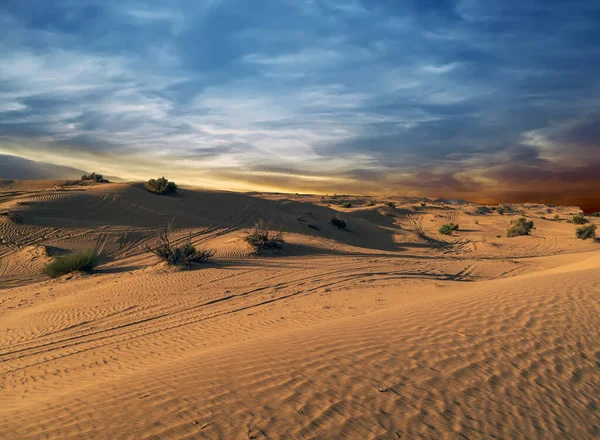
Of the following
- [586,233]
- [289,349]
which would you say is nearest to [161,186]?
[289,349]

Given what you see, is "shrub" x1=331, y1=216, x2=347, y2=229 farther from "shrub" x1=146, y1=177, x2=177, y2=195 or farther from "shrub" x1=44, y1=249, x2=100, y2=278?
"shrub" x1=44, y1=249, x2=100, y2=278

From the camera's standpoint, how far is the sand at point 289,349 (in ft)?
12.3

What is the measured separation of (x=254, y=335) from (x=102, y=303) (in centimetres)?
595

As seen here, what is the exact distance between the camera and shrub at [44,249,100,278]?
50.3ft

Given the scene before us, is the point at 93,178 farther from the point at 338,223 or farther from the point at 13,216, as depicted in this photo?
the point at 338,223

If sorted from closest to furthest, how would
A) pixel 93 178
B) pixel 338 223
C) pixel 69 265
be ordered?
1. pixel 69 265
2. pixel 338 223
3. pixel 93 178

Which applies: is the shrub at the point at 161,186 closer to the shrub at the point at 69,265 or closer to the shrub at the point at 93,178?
the shrub at the point at 93,178

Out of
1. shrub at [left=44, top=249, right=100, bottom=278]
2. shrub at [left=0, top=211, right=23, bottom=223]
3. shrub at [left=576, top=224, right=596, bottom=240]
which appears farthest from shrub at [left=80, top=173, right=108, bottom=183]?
shrub at [left=576, top=224, right=596, bottom=240]

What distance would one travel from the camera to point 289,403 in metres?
3.93

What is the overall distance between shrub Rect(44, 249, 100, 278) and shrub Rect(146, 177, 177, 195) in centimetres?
1531

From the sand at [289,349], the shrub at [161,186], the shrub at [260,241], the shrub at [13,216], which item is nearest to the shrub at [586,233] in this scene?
the sand at [289,349]

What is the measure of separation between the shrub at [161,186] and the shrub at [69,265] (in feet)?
50.2

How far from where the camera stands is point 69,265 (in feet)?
50.6

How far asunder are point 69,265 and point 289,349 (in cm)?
1353
